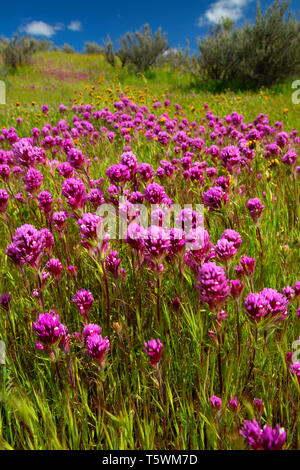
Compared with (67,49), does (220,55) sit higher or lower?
lower

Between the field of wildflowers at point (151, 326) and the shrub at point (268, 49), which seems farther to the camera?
the shrub at point (268, 49)

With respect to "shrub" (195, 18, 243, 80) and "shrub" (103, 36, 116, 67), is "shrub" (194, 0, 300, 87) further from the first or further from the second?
"shrub" (103, 36, 116, 67)

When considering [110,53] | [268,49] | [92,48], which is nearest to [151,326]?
[268,49]

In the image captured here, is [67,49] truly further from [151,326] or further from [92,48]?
[151,326]

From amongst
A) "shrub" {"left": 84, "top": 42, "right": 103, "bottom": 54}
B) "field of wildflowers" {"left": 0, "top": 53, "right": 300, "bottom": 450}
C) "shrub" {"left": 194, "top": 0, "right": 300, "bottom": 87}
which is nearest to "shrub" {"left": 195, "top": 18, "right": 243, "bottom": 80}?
"shrub" {"left": 194, "top": 0, "right": 300, "bottom": 87}

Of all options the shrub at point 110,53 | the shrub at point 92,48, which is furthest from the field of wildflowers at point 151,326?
the shrub at point 92,48

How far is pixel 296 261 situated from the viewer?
2.30 metres

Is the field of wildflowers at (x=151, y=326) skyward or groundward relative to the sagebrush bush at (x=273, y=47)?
groundward

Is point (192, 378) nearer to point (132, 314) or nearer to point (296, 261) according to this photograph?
point (132, 314)

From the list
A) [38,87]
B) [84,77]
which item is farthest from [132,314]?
[84,77]

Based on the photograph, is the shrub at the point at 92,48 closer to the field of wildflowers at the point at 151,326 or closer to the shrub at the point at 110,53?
the shrub at the point at 110,53

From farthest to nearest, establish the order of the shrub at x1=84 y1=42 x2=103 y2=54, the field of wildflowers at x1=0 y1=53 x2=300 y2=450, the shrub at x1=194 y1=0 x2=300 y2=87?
1. the shrub at x1=84 y1=42 x2=103 y2=54
2. the shrub at x1=194 y1=0 x2=300 y2=87
3. the field of wildflowers at x1=0 y1=53 x2=300 y2=450
